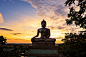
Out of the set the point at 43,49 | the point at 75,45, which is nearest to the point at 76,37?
the point at 75,45

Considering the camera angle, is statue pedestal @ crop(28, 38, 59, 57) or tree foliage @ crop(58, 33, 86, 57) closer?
tree foliage @ crop(58, 33, 86, 57)

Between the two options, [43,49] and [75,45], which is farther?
[75,45]

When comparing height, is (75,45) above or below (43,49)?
above

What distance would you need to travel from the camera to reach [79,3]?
313 inches

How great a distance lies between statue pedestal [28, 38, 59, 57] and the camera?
7316 millimetres

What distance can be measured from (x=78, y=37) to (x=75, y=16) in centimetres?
188

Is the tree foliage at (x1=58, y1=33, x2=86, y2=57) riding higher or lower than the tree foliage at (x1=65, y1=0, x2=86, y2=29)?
lower

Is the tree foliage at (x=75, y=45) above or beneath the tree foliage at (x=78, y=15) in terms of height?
beneath

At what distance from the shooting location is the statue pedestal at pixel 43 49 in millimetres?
7316

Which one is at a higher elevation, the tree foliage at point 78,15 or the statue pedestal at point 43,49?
the tree foliage at point 78,15

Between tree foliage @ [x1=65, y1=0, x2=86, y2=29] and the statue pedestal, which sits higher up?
tree foliage @ [x1=65, y1=0, x2=86, y2=29]

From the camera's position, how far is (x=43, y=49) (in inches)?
291

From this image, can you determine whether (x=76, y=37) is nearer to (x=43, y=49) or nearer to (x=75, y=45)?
(x=75, y=45)

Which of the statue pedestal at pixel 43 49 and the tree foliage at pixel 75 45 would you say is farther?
the statue pedestal at pixel 43 49
